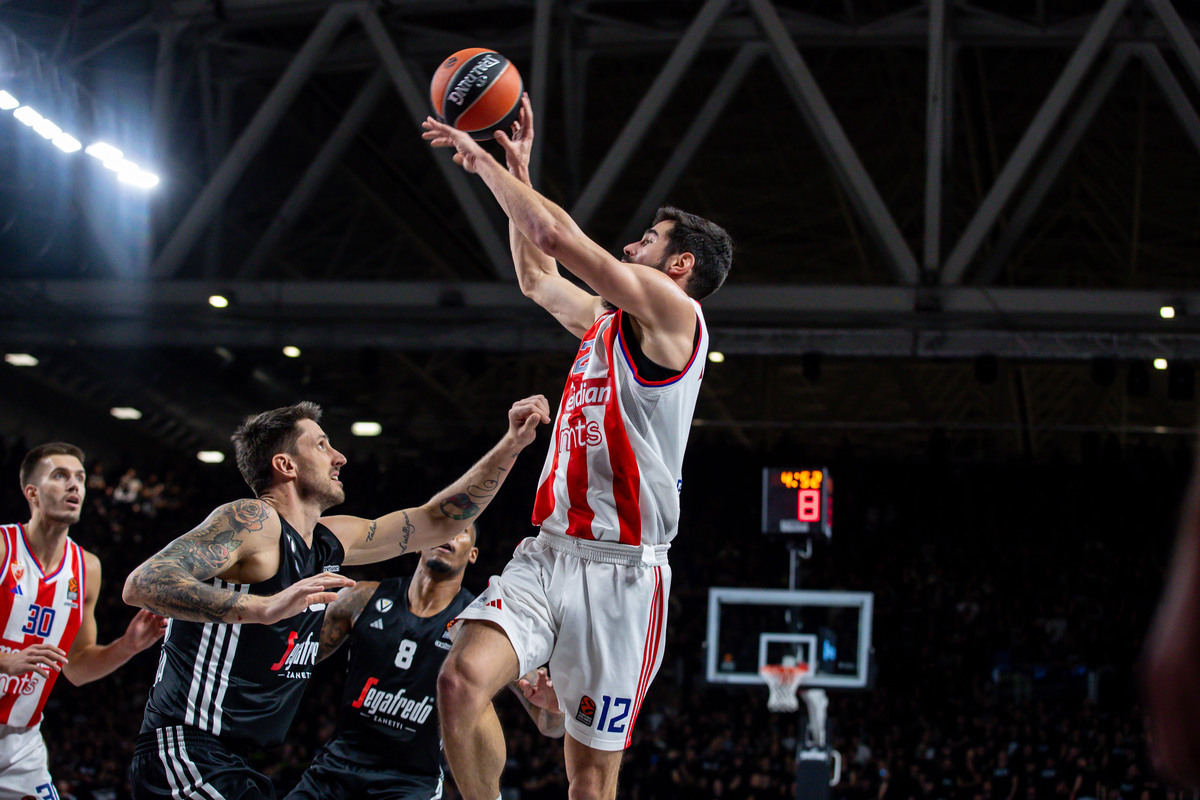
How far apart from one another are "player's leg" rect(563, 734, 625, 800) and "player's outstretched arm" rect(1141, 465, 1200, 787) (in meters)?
3.31

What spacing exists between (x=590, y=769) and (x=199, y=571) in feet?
5.16

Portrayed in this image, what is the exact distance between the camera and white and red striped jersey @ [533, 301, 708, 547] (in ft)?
15.2

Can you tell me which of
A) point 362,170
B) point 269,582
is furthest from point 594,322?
point 362,170

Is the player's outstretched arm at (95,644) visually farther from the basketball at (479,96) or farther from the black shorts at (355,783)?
the basketball at (479,96)

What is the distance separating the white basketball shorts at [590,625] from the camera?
450cm

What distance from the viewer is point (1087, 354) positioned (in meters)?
14.7

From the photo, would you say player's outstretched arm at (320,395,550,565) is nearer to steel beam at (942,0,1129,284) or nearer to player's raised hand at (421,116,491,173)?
player's raised hand at (421,116,491,173)

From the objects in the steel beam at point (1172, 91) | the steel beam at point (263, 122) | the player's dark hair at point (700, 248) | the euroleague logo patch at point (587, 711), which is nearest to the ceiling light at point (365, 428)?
the steel beam at point (263, 122)

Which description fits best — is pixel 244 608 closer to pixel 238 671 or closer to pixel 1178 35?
pixel 238 671

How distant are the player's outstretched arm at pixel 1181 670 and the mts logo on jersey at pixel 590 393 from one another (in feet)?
10.9

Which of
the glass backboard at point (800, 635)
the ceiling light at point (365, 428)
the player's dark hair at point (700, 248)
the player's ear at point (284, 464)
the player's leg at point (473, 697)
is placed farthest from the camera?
the ceiling light at point (365, 428)

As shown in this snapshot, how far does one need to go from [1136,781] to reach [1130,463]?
8404 millimetres

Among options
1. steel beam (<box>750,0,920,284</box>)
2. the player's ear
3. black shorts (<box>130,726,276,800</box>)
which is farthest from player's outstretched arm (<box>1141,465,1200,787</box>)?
steel beam (<box>750,0,920,284</box>)

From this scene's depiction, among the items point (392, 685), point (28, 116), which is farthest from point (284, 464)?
point (28, 116)
